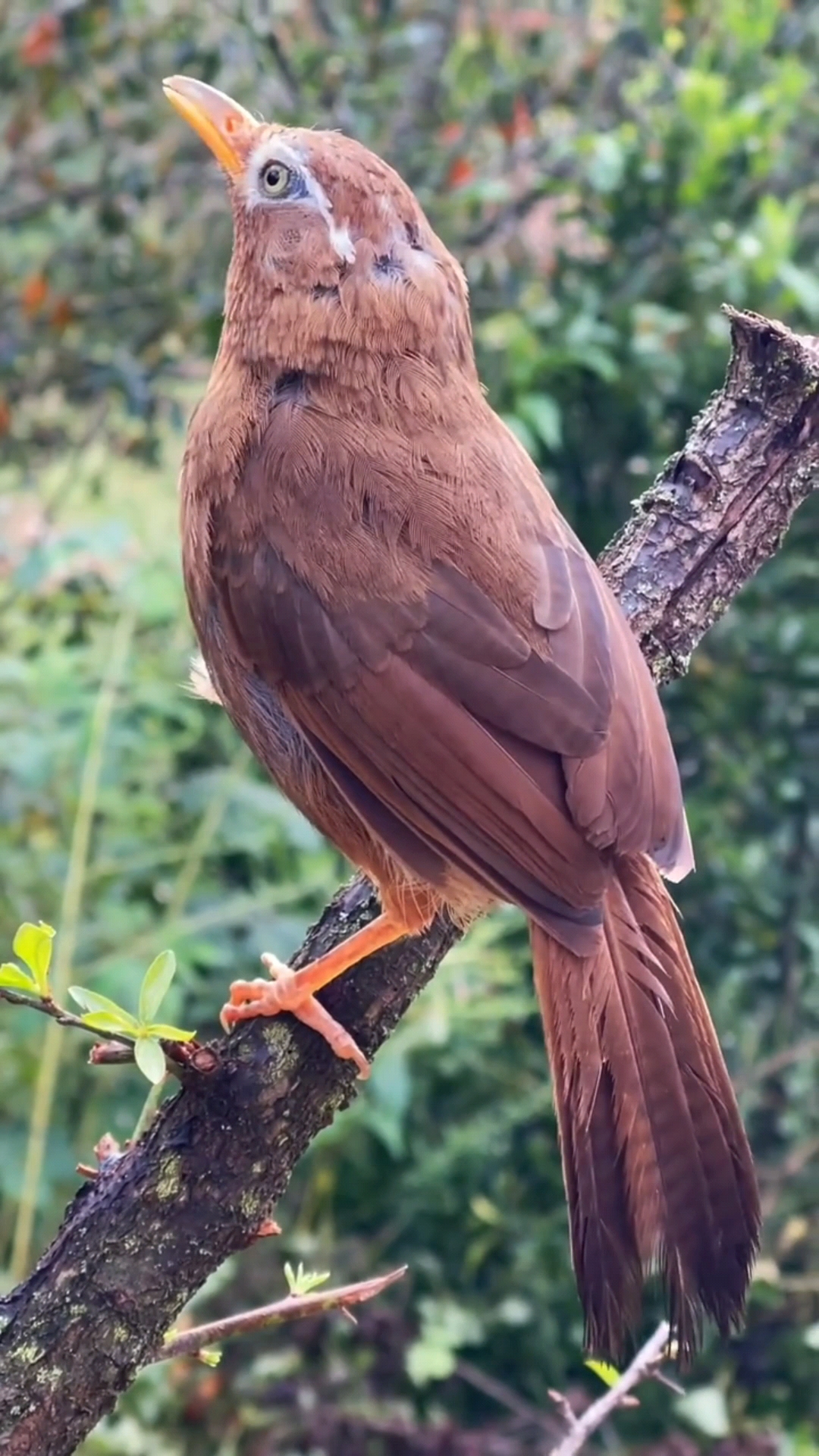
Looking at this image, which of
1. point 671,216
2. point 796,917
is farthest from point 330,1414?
point 671,216

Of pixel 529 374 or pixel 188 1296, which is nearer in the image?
pixel 188 1296

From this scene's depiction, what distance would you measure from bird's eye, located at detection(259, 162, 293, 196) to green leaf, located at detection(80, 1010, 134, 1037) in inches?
56.6

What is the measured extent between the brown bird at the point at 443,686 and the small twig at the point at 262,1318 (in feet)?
0.92

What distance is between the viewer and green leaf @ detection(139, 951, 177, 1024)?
5.12ft

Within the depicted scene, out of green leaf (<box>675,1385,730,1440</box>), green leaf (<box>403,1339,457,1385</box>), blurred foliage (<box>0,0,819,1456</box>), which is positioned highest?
blurred foliage (<box>0,0,819,1456</box>)

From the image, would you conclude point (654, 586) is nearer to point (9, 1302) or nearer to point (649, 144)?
point (9, 1302)

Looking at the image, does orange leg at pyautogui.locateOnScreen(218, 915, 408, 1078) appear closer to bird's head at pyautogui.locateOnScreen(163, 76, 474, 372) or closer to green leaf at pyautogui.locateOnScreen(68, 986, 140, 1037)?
green leaf at pyautogui.locateOnScreen(68, 986, 140, 1037)

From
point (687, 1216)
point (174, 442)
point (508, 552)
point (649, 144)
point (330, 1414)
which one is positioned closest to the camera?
point (687, 1216)

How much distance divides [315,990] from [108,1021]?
509 mm

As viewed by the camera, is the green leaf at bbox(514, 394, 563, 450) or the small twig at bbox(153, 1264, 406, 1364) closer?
the small twig at bbox(153, 1264, 406, 1364)

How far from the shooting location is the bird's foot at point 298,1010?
1.88 meters

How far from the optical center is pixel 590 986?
6.67 feet

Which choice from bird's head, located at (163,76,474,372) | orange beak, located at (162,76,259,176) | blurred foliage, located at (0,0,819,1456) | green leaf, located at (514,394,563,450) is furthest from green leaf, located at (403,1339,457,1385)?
orange beak, located at (162,76,259,176)

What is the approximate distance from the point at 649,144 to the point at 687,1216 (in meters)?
2.53
